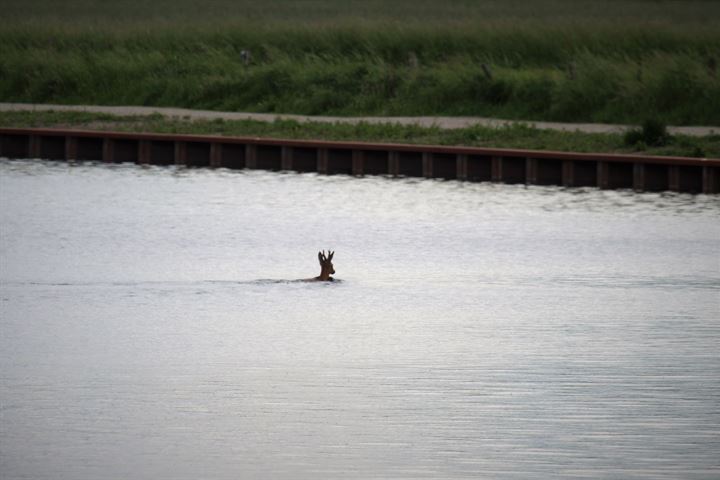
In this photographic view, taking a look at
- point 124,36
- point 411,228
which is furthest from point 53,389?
point 124,36

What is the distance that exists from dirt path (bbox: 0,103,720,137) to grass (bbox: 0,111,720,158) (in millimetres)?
818

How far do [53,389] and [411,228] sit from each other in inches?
520

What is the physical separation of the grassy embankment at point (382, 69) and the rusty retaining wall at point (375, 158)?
168 inches

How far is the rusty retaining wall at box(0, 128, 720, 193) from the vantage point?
30844 millimetres

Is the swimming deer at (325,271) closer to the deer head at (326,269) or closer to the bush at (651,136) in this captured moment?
the deer head at (326,269)

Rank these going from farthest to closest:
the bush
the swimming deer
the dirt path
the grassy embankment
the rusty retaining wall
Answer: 1. the grassy embankment
2. the dirt path
3. the bush
4. the rusty retaining wall
5. the swimming deer

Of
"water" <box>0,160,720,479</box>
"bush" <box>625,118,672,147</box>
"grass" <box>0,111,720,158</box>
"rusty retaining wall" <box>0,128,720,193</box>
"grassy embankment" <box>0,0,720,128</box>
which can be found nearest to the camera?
"water" <box>0,160,720,479</box>

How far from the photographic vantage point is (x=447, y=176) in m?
33.2

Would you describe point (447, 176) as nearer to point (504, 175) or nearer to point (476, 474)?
point (504, 175)

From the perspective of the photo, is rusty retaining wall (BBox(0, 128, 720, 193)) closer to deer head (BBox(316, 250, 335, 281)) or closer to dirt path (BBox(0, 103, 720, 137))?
dirt path (BBox(0, 103, 720, 137))

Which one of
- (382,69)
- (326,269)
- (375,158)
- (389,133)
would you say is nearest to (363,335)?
(326,269)

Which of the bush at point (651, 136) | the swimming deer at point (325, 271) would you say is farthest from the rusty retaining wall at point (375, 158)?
the swimming deer at point (325, 271)

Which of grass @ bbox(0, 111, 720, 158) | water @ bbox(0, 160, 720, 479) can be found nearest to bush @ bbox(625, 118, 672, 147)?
grass @ bbox(0, 111, 720, 158)

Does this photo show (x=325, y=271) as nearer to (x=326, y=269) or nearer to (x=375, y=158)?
(x=326, y=269)
